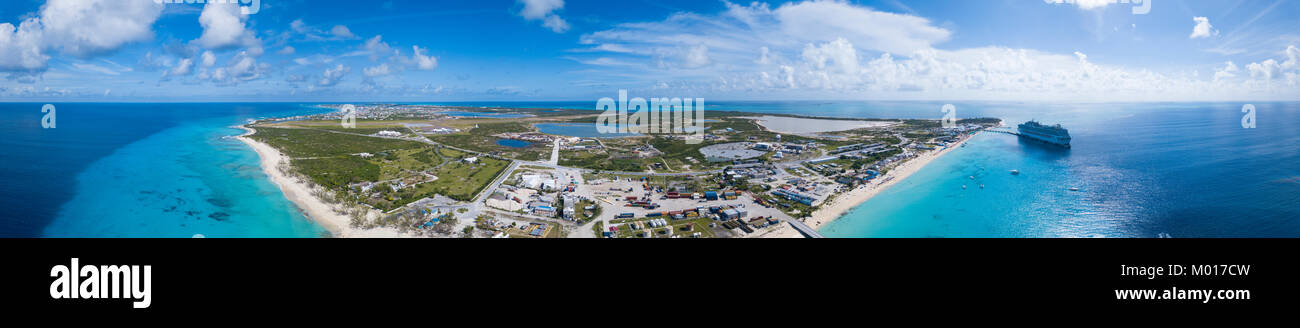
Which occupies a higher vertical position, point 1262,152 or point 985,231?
point 1262,152

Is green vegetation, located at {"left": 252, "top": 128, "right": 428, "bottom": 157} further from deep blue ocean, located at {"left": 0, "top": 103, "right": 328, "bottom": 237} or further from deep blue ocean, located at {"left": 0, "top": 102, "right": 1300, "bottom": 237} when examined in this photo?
deep blue ocean, located at {"left": 0, "top": 102, "right": 1300, "bottom": 237}

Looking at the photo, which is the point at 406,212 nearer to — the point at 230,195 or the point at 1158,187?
the point at 230,195

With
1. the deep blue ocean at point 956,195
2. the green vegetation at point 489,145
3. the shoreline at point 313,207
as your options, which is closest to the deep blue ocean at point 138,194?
the deep blue ocean at point 956,195

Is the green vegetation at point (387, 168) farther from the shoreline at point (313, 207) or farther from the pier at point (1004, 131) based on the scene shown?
the pier at point (1004, 131)

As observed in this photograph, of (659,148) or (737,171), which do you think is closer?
(737,171)

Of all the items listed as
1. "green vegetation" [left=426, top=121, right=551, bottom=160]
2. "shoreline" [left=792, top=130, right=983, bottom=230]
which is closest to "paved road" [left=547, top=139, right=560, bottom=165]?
"green vegetation" [left=426, top=121, right=551, bottom=160]

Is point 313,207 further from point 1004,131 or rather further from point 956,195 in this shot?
point 1004,131

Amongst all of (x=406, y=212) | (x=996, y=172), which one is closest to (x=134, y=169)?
(x=406, y=212)
